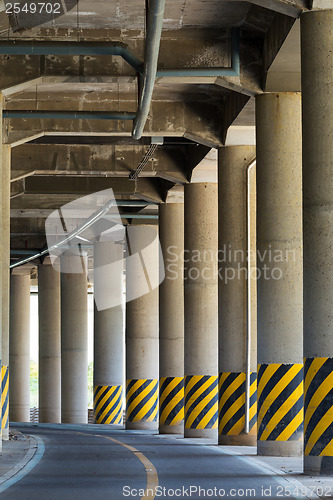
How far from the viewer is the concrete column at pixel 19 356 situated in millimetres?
47656

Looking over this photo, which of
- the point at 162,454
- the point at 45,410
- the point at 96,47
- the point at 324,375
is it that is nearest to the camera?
the point at 324,375

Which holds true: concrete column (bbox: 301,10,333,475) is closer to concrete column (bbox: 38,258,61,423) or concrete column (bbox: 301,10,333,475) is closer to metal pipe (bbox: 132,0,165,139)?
metal pipe (bbox: 132,0,165,139)

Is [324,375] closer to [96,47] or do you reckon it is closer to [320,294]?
[320,294]

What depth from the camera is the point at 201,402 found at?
946 inches

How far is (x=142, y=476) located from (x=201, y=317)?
12180 mm

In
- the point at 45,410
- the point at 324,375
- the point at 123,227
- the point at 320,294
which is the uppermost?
the point at 123,227

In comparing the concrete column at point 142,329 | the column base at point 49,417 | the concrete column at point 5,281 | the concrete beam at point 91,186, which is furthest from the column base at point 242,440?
the column base at point 49,417

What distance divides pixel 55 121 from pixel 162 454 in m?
8.98

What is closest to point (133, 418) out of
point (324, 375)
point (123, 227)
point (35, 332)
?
point (123, 227)

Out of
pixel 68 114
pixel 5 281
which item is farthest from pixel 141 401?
pixel 68 114

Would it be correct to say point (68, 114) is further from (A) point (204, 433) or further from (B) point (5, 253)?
(A) point (204, 433)

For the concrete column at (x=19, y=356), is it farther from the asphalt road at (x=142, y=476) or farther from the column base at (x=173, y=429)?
the asphalt road at (x=142, y=476)

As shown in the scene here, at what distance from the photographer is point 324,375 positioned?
1249 cm

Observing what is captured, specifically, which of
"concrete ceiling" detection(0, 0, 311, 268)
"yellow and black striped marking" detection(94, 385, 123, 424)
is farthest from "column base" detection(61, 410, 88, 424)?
"concrete ceiling" detection(0, 0, 311, 268)
